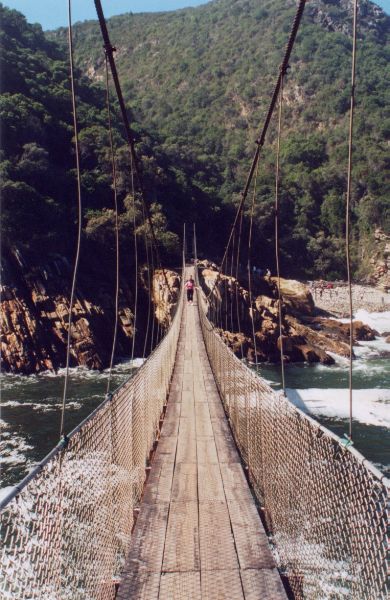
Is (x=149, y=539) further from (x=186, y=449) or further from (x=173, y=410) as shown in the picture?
(x=173, y=410)

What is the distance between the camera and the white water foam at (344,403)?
9547mm

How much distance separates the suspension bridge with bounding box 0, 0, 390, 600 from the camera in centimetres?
161

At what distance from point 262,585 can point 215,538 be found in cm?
35

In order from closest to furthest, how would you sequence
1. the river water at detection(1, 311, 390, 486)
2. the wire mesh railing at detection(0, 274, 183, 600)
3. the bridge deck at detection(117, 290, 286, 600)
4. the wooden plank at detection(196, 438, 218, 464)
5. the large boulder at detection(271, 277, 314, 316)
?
the wire mesh railing at detection(0, 274, 183, 600) < the bridge deck at detection(117, 290, 286, 600) < the wooden plank at detection(196, 438, 218, 464) < the river water at detection(1, 311, 390, 486) < the large boulder at detection(271, 277, 314, 316)

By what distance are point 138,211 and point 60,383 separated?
8893 millimetres

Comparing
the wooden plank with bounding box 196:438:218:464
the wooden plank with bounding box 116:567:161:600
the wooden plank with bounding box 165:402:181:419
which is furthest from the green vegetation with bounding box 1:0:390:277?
the wooden plank with bounding box 116:567:161:600

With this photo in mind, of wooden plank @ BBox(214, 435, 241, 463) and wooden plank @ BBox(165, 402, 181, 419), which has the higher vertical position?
wooden plank @ BBox(165, 402, 181, 419)

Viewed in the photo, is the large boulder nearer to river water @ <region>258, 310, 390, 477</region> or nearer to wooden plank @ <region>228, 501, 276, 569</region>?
river water @ <region>258, 310, 390, 477</region>

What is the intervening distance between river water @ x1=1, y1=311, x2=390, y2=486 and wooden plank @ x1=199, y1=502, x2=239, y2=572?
4632 millimetres

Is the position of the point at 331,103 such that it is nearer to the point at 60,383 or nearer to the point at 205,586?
the point at 60,383

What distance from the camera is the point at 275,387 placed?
38.3 feet

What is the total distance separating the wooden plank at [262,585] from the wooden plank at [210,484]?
61cm

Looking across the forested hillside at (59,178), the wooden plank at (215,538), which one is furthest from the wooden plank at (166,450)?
the forested hillside at (59,178)

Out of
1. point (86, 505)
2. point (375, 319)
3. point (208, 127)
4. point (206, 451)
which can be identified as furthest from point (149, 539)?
point (208, 127)
